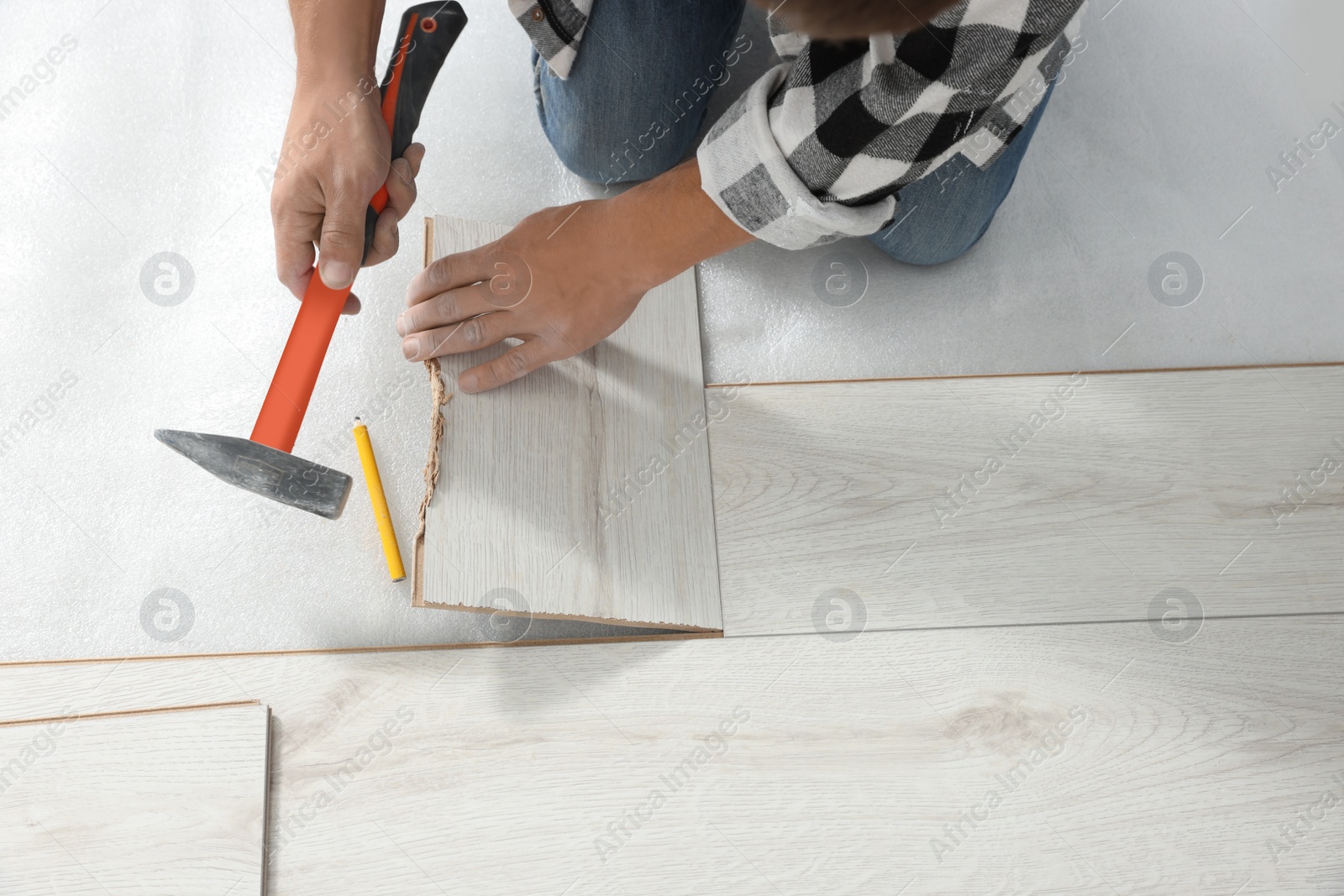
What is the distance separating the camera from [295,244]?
102cm

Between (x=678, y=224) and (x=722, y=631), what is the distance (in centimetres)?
52

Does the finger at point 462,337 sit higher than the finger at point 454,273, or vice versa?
the finger at point 454,273

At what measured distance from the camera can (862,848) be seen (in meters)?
1.06

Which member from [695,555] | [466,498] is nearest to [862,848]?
[695,555]

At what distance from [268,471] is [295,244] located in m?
0.26

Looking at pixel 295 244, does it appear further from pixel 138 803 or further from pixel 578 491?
pixel 138 803

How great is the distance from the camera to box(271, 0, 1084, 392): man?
816 mm

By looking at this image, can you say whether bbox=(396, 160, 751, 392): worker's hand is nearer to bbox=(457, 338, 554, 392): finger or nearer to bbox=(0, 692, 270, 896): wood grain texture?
bbox=(457, 338, 554, 392): finger

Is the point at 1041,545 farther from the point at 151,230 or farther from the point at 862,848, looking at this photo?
the point at 151,230

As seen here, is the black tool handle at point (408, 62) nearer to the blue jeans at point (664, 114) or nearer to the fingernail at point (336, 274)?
the fingernail at point (336, 274)

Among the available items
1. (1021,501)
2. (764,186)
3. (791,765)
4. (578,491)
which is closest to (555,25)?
(764,186)

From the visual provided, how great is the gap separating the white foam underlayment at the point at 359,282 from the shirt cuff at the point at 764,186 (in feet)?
1.47

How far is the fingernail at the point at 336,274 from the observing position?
1.00 metres

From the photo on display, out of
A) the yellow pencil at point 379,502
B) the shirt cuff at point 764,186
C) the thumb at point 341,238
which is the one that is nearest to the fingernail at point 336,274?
the thumb at point 341,238
